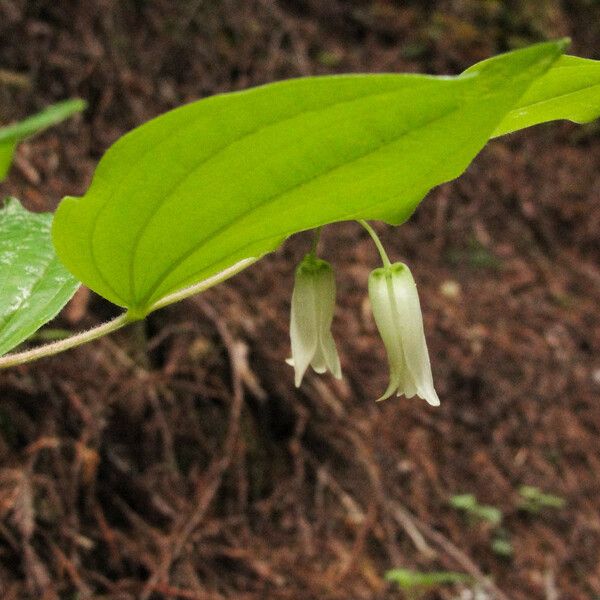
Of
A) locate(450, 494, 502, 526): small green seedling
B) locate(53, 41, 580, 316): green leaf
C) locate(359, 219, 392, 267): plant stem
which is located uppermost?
locate(53, 41, 580, 316): green leaf

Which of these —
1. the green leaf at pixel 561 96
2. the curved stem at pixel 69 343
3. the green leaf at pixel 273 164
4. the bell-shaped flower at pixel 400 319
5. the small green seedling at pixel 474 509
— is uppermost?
the green leaf at pixel 273 164

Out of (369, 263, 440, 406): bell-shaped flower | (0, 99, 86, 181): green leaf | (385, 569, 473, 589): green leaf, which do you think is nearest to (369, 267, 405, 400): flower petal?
(369, 263, 440, 406): bell-shaped flower

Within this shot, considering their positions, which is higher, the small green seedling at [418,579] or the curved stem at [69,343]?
the curved stem at [69,343]

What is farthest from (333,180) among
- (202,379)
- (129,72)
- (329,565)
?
(129,72)

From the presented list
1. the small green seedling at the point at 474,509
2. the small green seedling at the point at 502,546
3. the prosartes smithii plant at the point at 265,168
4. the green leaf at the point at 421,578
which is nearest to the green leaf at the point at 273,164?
the prosartes smithii plant at the point at 265,168

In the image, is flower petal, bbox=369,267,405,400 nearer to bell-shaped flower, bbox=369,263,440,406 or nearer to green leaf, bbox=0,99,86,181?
bell-shaped flower, bbox=369,263,440,406

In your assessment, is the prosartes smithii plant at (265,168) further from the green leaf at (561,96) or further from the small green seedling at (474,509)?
the small green seedling at (474,509)

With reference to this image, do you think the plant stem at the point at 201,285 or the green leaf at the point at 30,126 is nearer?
the green leaf at the point at 30,126
